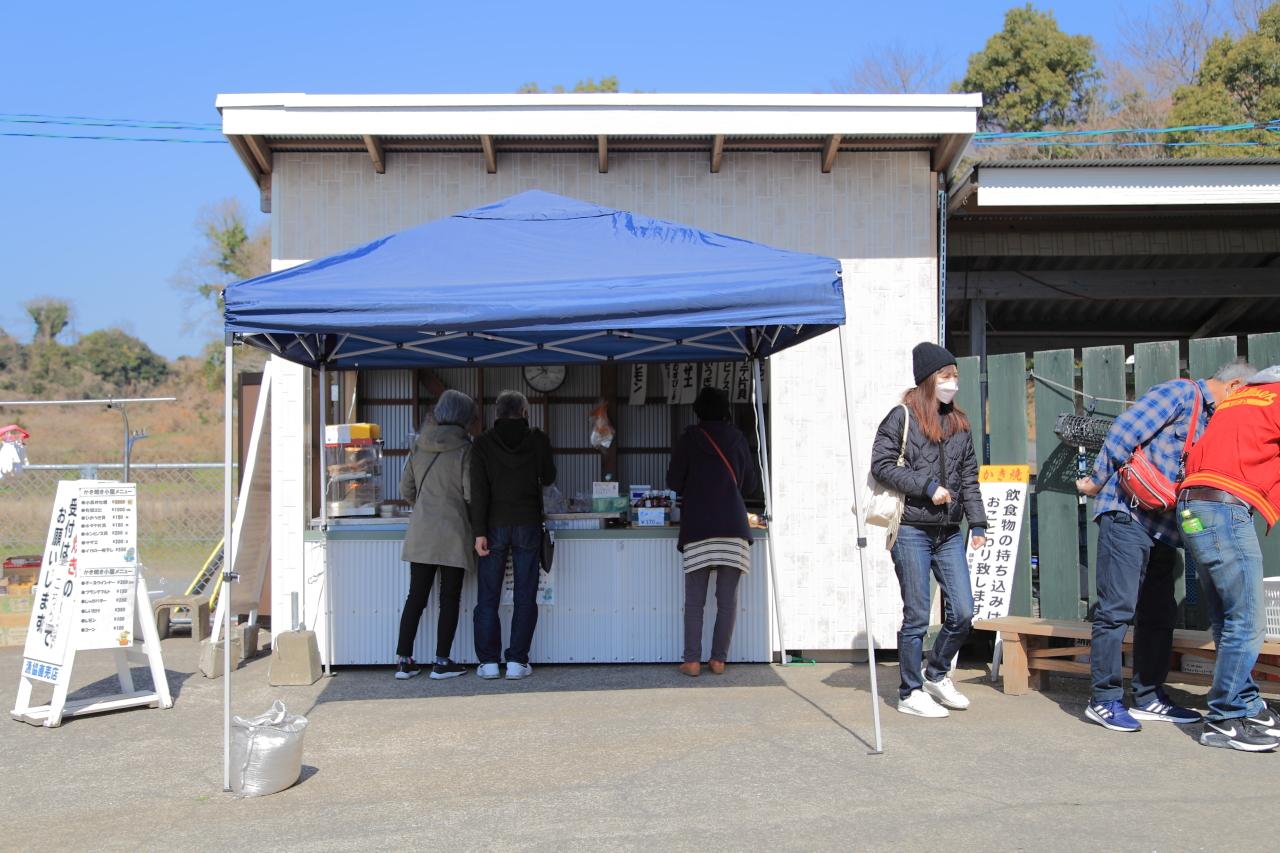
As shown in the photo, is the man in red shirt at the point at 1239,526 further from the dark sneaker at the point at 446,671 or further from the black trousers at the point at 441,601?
the dark sneaker at the point at 446,671

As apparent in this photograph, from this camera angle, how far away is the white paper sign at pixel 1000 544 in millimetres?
6953

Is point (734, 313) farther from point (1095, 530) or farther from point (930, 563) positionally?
point (1095, 530)

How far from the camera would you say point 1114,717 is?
18.6 feet

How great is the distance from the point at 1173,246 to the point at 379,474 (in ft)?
20.7

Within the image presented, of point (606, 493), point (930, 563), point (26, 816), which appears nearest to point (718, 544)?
point (606, 493)

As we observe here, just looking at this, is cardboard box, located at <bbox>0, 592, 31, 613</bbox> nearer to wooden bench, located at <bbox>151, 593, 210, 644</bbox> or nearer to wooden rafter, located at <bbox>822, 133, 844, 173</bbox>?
wooden bench, located at <bbox>151, 593, 210, 644</bbox>

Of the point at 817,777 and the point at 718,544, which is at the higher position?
the point at 718,544

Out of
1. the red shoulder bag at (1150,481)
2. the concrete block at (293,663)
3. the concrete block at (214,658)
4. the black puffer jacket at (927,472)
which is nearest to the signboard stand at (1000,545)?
the black puffer jacket at (927,472)

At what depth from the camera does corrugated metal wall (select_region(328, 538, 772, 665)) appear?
749 centimetres

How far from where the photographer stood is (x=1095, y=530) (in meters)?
6.68

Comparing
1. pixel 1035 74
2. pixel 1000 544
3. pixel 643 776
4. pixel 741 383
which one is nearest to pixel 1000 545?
pixel 1000 544

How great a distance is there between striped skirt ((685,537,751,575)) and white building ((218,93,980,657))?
0.52 metres

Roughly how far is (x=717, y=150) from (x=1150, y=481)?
3540 mm

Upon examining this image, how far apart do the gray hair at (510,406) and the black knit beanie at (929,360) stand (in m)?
2.59
